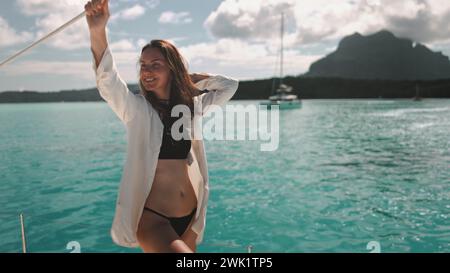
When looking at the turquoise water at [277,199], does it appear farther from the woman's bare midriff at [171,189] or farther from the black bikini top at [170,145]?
the black bikini top at [170,145]

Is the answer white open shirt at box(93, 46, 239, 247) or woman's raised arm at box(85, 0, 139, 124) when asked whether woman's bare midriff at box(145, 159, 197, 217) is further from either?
woman's raised arm at box(85, 0, 139, 124)

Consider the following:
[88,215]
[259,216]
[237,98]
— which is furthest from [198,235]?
[237,98]

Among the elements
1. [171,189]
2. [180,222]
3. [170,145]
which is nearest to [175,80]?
[170,145]

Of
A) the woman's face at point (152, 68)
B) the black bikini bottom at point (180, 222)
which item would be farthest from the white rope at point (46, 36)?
the black bikini bottom at point (180, 222)

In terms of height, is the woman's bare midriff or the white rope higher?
the white rope

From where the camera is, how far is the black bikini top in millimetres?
2432

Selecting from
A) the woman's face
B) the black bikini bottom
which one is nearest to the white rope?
the woman's face

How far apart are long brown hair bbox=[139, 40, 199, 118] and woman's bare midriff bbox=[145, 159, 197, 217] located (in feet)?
1.14

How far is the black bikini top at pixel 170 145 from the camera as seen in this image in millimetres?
2432

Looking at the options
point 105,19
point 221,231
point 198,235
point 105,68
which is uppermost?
point 105,19

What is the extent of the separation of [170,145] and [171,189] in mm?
286
